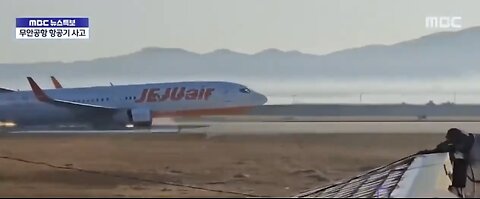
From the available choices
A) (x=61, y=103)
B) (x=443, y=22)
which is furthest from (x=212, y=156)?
(x=443, y=22)

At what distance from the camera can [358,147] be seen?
116 inches

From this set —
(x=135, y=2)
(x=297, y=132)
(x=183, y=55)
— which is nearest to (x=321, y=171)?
(x=297, y=132)

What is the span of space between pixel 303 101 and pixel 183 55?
0.52 metres

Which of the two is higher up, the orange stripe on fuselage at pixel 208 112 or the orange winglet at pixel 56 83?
the orange winglet at pixel 56 83

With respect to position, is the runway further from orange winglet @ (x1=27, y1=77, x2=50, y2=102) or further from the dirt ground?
orange winglet @ (x1=27, y1=77, x2=50, y2=102)

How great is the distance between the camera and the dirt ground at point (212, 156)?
9.01 ft

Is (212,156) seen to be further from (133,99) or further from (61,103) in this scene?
(61,103)

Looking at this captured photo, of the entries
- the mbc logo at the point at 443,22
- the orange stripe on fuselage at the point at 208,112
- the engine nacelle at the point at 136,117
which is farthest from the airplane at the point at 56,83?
the mbc logo at the point at 443,22

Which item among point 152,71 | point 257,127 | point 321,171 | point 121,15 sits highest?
point 121,15

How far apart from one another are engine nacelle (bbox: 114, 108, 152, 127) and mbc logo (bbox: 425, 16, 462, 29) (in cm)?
117

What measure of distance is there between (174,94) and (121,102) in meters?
0.21

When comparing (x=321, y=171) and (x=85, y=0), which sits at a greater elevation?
(x=85, y=0)

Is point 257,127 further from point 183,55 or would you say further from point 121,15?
point 121,15

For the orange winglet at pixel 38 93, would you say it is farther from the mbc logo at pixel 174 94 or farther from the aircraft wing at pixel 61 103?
the mbc logo at pixel 174 94
